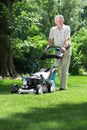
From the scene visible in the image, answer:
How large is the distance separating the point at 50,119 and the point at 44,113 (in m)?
0.62

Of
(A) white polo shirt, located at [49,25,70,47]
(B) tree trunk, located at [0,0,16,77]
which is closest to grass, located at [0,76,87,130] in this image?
(A) white polo shirt, located at [49,25,70,47]

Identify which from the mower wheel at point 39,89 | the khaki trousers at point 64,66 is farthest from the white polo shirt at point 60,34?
the mower wheel at point 39,89

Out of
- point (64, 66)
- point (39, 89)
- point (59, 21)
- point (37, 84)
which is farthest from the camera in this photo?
point (64, 66)

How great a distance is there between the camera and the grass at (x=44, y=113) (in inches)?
250

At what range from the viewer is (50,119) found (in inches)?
273

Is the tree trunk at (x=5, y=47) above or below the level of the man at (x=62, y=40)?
below

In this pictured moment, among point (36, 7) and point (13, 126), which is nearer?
point (13, 126)

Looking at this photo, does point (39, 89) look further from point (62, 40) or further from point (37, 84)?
point (62, 40)

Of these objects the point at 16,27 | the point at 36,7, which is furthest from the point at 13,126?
the point at 36,7

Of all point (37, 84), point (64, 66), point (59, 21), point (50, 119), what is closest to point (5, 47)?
point (64, 66)

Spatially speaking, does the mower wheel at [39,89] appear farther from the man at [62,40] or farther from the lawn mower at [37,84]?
the man at [62,40]

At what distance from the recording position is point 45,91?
11.6 meters

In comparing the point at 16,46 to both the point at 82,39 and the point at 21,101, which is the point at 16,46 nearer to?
the point at 21,101

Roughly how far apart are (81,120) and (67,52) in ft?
18.4
